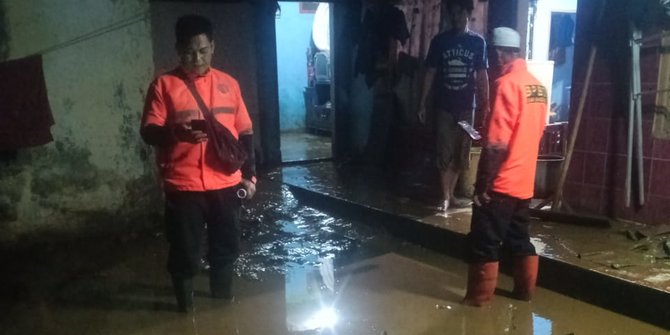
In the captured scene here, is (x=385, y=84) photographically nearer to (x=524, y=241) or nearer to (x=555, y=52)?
(x=555, y=52)

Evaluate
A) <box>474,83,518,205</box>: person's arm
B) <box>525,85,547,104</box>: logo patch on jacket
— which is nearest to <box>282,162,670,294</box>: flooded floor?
<box>474,83,518,205</box>: person's arm

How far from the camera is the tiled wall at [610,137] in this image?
5000 millimetres

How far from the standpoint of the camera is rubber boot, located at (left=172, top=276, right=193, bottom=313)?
13.2ft

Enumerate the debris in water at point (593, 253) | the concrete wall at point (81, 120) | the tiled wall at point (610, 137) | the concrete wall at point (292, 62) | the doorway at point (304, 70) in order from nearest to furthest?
1. the debris in water at point (593, 253)
2. the tiled wall at point (610, 137)
3. the concrete wall at point (81, 120)
4. the doorway at point (304, 70)
5. the concrete wall at point (292, 62)

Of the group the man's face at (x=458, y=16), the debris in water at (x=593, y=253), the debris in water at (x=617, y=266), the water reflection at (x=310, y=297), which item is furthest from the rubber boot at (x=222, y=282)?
the man's face at (x=458, y=16)

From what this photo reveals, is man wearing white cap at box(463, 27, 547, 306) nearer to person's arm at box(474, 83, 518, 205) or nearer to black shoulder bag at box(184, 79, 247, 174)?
person's arm at box(474, 83, 518, 205)

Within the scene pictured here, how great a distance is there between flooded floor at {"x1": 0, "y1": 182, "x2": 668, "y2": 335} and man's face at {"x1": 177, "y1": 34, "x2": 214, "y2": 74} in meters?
1.85

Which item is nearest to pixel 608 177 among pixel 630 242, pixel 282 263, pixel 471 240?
pixel 630 242

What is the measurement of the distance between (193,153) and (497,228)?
2219 millimetres

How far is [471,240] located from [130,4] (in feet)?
13.6

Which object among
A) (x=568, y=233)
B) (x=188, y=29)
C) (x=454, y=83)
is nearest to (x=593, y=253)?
(x=568, y=233)

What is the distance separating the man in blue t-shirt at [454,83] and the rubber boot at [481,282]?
1810mm

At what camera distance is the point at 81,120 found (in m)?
5.53

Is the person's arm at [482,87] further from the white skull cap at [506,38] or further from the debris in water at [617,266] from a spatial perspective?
the debris in water at [617,266]
